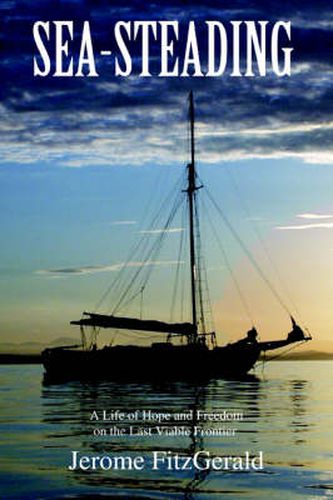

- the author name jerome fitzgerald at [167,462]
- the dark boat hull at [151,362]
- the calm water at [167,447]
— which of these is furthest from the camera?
the dark boat hull at [151,362]

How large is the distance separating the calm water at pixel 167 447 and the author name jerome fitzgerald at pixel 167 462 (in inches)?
13.7

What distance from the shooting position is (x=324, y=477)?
20.4m

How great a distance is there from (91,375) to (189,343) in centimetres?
761

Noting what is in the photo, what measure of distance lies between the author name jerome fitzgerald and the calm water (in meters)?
0.35

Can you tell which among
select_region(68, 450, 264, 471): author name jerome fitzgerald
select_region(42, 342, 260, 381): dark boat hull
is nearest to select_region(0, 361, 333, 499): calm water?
select_region(68, 450, 264, 471): author name jerome fitzgerald

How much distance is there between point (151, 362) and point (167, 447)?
137 feet

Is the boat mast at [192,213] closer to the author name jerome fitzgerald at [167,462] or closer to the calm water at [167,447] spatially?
the calm water at [167,447]

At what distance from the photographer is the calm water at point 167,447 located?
18.6 metres

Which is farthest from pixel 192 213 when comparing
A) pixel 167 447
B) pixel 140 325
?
pixel 167 447

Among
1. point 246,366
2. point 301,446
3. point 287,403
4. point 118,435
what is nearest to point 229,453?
point 301,446

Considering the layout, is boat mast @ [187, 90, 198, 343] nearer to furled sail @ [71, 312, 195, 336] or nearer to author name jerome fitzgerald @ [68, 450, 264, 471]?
furled sail @ [71, 312, 195, 336]

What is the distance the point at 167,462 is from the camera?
71.9 ft

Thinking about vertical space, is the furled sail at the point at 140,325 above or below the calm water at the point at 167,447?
above

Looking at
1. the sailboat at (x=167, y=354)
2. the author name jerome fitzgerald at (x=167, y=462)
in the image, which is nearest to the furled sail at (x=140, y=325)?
the sailboat at (x=167, y=354)
